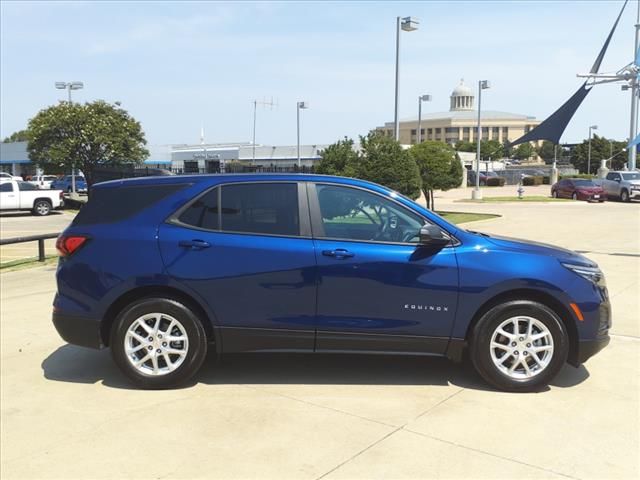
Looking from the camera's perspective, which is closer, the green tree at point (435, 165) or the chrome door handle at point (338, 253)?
the chrome door handle at point (338, 253)

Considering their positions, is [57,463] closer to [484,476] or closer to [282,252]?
[282,252]

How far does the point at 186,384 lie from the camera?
4.91 meters

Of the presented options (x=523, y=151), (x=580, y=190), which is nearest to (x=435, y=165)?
(x=580, y=190)

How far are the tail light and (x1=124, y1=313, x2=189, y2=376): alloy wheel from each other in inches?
30.9

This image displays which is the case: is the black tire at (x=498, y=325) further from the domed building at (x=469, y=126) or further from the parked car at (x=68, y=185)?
the domed building at (x=469, y=126)

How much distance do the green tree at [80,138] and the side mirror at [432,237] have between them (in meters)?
28.3

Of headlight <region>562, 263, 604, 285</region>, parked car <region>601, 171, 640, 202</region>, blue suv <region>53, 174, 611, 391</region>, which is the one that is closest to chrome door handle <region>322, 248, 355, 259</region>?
blue suv <region>53, 174, 611, 391</region>

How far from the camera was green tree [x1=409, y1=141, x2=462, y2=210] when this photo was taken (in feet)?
70.7

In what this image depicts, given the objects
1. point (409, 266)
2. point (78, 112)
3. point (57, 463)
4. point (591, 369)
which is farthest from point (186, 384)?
point (78, 112)

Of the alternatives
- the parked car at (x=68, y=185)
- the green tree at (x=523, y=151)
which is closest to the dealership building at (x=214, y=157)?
the parked car at (x=68, y=185)

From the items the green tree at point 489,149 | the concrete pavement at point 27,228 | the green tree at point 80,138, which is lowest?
the concrete pavement at point 27,228

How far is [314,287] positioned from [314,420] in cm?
100

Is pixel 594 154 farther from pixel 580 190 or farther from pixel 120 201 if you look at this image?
pixel 120 201

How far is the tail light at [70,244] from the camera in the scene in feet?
15.9
